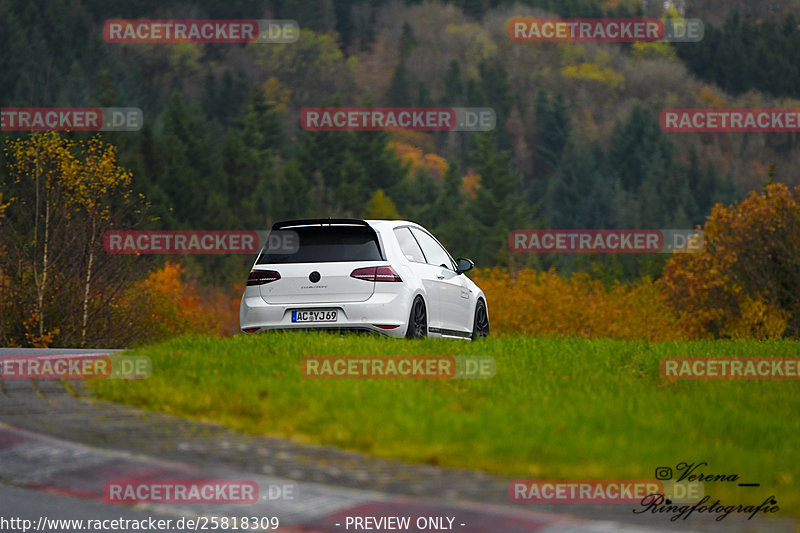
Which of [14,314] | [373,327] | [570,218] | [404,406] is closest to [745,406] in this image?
[404,406]

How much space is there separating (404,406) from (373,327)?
15.8ft

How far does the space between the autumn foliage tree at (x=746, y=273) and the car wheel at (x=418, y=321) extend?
1990 cm

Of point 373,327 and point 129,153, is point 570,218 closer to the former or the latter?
point 129,153

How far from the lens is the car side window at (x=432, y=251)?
650 inches

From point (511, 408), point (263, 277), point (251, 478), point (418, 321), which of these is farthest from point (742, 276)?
point (251, 478)

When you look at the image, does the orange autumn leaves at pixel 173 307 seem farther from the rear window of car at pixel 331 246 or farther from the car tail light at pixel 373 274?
the car tail light at pixel 373 274

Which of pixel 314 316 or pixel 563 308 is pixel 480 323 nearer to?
pixel 314 316

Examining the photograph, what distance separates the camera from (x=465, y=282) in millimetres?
17406

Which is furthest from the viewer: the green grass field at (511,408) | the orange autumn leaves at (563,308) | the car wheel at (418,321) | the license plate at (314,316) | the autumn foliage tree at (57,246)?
the orange autumn leaves at (563,308)

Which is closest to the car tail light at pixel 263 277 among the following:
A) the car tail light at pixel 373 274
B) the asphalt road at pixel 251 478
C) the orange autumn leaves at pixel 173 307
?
the car tail light at pixel 373 274

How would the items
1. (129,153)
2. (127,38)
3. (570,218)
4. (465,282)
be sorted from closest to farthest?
(465,282) → (129,153) → (570,218) → (127,38)

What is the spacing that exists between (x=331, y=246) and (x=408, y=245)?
1.22 m

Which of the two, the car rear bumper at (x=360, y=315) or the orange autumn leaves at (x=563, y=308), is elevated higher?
the car rear bumper at (x=360, y=315)

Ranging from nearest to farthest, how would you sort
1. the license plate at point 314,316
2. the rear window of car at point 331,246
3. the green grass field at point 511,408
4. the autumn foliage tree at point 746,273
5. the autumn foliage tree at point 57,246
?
the green grass field at point 511,408 → the license plate at point 314,316 → the rear window of car at point 331,246 → the autumn foliage tree at point 57,246 → the autumn foliage tree at point 746,273
